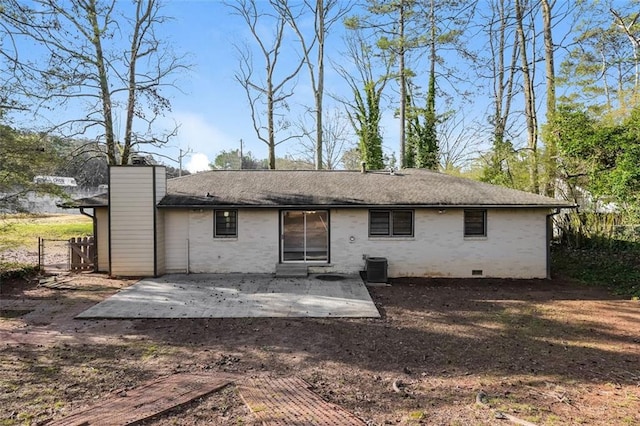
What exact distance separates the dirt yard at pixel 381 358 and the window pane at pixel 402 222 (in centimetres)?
307

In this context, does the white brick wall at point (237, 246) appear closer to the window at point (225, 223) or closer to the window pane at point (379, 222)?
the window at point (225, 223)

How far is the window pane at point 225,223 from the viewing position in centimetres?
1194

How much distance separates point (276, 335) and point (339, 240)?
5446 millimetres

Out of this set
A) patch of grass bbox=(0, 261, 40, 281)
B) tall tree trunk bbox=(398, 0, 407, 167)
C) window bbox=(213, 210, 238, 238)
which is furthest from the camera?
tall tree trunk bbox=(398, 0, 407, 167)

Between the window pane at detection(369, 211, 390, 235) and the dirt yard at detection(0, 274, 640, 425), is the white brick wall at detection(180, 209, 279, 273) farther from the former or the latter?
the dirt yard at detection(0, 274, 640, 425)

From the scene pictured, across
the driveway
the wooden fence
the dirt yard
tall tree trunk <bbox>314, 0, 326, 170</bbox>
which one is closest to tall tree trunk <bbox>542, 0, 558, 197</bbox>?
the dirt yard

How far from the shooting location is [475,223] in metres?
11.8

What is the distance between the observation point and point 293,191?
12555 mm

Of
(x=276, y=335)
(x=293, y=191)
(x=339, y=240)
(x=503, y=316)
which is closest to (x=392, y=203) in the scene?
(x=339, y=240)

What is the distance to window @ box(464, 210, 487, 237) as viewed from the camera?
11.7 meters

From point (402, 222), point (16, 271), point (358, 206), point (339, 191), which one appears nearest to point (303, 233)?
point (339, 191)

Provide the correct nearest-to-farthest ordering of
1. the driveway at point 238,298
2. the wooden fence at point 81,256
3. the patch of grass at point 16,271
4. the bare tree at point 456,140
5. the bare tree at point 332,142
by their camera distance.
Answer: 1. the driveway at point 238,298
2. the patch of grass at point 16,271
3. the wooden fence at point 81,256
4. the bare tree at point 456,140
5. the bare tree at point 332,142

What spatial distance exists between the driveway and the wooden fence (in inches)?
105

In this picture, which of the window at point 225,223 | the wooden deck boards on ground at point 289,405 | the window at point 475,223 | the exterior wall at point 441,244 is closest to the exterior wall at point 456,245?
the exterior wall at point 441,244
